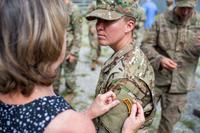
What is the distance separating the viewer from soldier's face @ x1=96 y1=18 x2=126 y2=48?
216cm

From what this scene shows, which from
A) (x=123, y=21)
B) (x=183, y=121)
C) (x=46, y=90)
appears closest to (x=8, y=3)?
(x=46, y=90)

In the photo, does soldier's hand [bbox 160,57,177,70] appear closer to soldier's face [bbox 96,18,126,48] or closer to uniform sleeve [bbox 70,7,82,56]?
soldier's face [bbox 96,18,126,48]

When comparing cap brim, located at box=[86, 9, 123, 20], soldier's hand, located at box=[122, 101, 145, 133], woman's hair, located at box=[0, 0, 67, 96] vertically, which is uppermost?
woman's hair, located at box=[0, 0, 67, 96]

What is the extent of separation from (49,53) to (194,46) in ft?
9.22

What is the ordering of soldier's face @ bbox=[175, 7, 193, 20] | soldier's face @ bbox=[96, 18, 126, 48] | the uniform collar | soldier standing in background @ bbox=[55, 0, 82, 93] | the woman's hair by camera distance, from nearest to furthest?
the woman's hair
the uniform collar
soldier's face @ bbox=[96, 18, 126, 48]
soldier's face @ bbox=[175, 7, 193, 20]
soldier standing in background @ bbox=[55, 0, 82, 93]

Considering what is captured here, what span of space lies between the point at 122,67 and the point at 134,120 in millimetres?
380

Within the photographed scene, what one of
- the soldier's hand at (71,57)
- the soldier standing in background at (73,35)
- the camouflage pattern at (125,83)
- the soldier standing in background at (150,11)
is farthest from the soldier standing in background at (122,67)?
the soldier standing in background at (150,11)

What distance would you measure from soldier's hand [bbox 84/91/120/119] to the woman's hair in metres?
0.56

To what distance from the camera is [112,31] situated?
2166 mm

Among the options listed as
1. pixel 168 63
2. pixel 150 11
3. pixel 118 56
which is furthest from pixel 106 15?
pixel 150 11

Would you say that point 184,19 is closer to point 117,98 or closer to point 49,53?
point 117,98

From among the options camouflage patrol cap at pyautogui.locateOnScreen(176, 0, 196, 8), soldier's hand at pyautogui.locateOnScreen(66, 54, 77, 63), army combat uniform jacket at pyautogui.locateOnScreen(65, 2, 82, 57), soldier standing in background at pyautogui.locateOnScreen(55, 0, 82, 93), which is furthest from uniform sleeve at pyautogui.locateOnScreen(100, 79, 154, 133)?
soldier's hand at pyautogui.locateOnScreen(66, 54, 77, 63)

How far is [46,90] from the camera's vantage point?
1.32 m

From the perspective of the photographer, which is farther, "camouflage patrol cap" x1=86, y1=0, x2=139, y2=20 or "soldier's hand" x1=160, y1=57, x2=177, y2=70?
"soldier's hand" x1=160, y1=57, x2=177, y2=70
